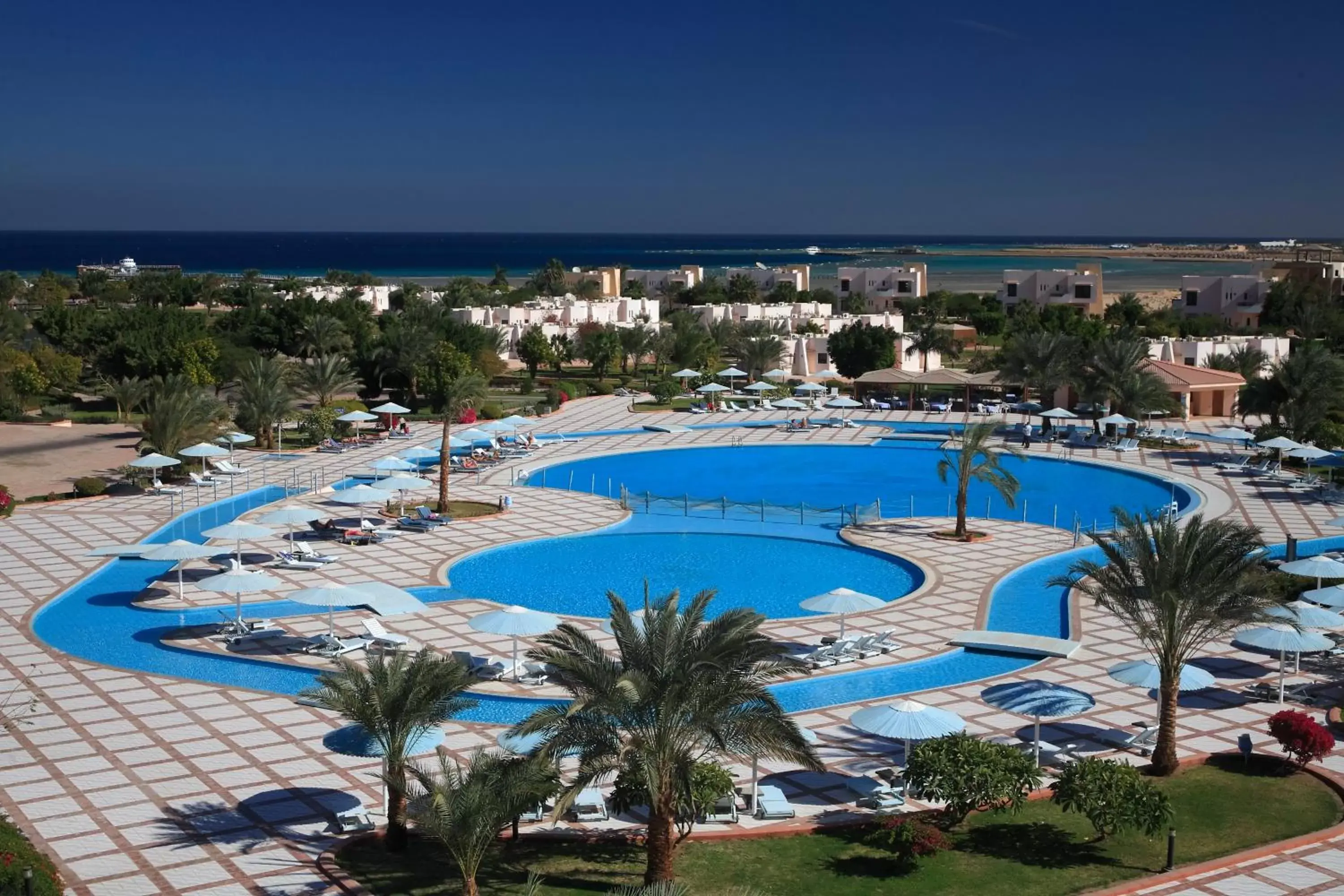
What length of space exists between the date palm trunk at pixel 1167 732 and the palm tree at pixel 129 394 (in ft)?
97.7

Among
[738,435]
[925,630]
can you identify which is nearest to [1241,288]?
[738,435]

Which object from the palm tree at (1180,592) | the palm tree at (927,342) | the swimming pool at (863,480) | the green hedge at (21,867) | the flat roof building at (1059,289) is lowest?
the swimming pool at (863,480)

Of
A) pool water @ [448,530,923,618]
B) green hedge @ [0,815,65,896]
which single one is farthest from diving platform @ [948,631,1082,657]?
green hedge @ [0,815,65,896]

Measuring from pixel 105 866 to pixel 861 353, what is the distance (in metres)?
39.7

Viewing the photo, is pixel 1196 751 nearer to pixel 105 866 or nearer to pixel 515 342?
pixel 105 866

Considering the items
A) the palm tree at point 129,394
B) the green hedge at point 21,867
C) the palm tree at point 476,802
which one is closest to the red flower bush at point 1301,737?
the palm tree at point 476,802

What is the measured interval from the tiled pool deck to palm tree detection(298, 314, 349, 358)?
18461 mm

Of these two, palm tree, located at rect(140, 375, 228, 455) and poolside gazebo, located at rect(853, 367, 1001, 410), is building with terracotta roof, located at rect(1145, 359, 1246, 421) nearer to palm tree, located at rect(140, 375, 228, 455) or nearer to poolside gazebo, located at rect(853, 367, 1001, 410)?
poolside gazebo, located at rect(853, 367, 1001, 410)

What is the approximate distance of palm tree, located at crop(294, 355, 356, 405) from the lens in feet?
125

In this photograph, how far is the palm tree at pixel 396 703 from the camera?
11820mm

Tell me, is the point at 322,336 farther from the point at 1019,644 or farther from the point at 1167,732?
the point at 1167,732

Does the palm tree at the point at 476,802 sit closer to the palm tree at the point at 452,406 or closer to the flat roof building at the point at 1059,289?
the palm tree at the point at 452,406

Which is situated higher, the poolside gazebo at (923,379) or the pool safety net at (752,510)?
the poolside gazebo at (923,379)

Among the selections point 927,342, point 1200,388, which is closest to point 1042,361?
point 1200,388
